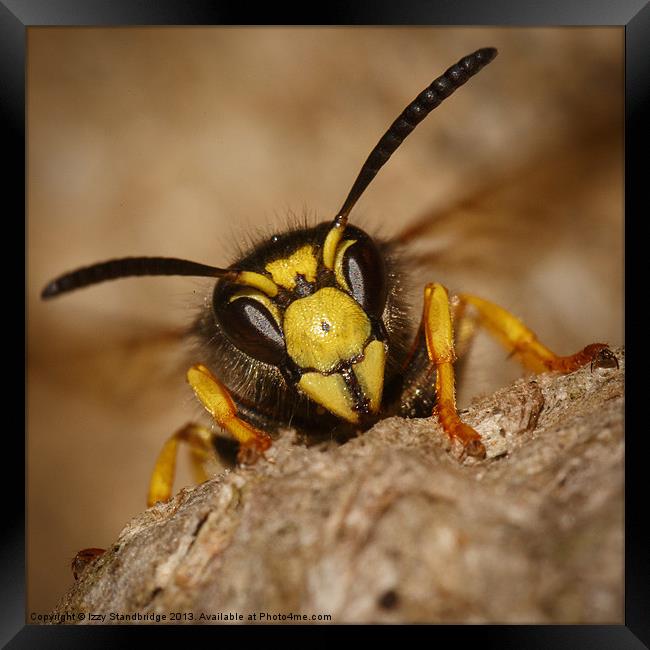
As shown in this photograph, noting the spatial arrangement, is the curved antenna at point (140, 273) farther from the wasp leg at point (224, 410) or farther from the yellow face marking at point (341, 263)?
the wasp leg at point (224, 410)

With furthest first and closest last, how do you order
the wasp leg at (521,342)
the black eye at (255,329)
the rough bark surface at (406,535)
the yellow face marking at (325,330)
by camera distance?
the wasp leg at (521,342)
the black eye at (255,329)
the yellow face marking at (325,330)
the rough bark surface at (406,535)

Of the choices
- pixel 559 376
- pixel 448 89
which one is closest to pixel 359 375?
pixel 559 376

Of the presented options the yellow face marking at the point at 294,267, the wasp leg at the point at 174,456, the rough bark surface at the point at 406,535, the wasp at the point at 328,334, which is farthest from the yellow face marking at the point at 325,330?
the wasp leg at the point at 174,456

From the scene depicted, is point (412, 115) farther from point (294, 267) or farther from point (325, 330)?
point (325, 330)

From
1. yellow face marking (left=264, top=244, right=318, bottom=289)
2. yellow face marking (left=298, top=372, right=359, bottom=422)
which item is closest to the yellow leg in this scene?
yellow face marking (left=298, top=372, right=359, bottom=422)

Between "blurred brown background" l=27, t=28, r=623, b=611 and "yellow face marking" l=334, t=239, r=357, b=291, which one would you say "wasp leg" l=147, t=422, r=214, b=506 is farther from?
"yellow face marking" l=334, t=239, r=357, b=291

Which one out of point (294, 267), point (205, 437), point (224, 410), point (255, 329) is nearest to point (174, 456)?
point (205, 437)
